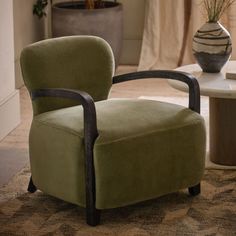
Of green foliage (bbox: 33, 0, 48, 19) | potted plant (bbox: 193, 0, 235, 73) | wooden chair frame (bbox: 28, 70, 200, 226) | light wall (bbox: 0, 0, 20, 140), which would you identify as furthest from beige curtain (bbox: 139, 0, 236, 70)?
wooden chair frame (bbox: 28, 70, 200, 226)

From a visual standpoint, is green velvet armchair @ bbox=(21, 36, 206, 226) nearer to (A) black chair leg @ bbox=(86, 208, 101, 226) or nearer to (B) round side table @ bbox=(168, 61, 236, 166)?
(A) black chair leg @ bbox=(86, 208, 101, 226)

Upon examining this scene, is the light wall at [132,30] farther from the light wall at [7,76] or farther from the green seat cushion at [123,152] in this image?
the green seat cushion at [123,152]

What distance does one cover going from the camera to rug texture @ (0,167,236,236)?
269 cm

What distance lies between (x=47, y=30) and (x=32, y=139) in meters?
2.79

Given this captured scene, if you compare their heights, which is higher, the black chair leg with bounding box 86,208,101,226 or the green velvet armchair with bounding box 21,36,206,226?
the green velvet armchair with bounding box 21,36,206,226

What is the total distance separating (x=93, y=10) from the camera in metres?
4.92

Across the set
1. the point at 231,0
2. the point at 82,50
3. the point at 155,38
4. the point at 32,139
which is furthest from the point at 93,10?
the point at 32,139

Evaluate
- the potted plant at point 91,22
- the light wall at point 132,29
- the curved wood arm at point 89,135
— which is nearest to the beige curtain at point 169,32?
the light wall at point 132,29

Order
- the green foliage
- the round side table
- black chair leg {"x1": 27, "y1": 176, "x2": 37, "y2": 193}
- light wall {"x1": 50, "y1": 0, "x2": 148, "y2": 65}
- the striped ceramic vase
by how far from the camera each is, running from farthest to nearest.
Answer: light wall {"x1": 50, "y1": 0, "x2": 148, "y2": 65}
the green foliage
the striped ceramic vase
the round side table
black chair leg {"x1": 27, "y1": 176, "x2": 37, "y2": 193}

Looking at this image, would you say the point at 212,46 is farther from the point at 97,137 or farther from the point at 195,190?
the point at 97,137

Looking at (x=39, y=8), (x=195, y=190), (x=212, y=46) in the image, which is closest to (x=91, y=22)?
(x=39, y=8)

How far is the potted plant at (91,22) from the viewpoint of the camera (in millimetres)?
4918

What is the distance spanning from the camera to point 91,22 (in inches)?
A: 194

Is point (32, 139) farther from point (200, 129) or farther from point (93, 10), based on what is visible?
point (93, 10)
